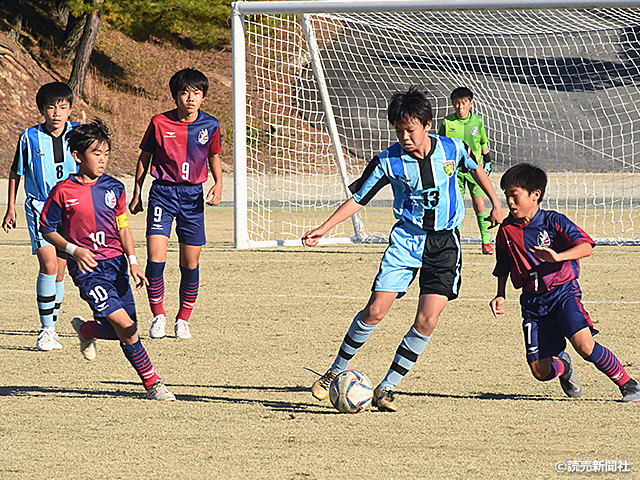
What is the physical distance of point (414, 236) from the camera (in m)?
4.88

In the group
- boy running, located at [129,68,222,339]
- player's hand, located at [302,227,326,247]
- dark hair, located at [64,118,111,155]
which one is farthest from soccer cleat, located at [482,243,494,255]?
dark hair, located at [64,118,111,155]

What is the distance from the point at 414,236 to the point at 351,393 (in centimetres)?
92

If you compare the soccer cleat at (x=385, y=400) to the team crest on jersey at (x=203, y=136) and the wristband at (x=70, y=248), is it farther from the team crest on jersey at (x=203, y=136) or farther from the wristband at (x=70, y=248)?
the team crest on jersey at (x=203, y=136)

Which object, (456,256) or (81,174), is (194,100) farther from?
(456,256)

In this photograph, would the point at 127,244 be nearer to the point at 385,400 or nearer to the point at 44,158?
the point at 385,400

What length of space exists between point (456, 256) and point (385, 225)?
1082 centimetres

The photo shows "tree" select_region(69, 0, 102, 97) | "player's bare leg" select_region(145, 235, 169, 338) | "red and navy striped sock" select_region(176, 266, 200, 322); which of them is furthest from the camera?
"tree" select_region(69, 0, 102, 97)

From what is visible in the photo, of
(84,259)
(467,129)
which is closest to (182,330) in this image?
(84,259)

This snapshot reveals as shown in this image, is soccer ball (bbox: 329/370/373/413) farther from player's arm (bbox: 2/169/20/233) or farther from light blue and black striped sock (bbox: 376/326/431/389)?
player's arm (bbox: 2/169/20/233)

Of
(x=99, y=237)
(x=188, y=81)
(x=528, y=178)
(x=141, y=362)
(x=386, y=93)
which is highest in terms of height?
(x=386, y=93)

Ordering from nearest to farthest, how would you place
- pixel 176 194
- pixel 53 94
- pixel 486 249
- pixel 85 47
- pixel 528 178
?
1. pixel 528 178
2. pixel 53 94
3. pixel 176 194
4. pixel 486 249
5. pixel 85 47

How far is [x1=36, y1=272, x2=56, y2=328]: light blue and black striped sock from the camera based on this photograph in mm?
6559

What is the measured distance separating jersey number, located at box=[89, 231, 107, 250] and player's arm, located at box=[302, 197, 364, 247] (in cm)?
A: 119

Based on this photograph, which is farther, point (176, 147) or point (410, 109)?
point (176, 147)
